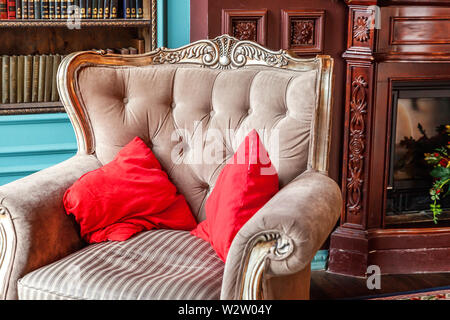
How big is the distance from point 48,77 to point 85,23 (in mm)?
329

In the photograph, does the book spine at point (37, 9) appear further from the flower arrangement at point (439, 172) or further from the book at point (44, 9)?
the flower arrangement at point (439, 172)

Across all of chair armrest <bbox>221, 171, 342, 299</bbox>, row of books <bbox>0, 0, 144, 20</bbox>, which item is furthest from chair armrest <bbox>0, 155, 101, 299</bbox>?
row of books <bbox>0, 0, 144, 20</bbox>

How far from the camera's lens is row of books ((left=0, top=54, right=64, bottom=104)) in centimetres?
269

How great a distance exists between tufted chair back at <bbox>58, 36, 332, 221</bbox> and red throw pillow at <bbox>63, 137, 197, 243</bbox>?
80 millimetres

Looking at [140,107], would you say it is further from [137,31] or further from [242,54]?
[137,31]

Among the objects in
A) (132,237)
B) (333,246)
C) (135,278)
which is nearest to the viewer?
(135,278)

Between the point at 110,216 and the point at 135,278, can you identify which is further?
the point at 110,216

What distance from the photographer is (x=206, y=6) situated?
234 centimetres

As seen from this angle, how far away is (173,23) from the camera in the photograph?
2.62m

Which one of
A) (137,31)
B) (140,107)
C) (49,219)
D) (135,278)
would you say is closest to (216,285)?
(135,278)

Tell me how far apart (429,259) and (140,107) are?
156 centimetres

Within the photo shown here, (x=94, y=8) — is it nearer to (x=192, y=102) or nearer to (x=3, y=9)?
(x=3, y=9)

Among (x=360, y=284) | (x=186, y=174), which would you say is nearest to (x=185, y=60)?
(x=186, y=174)
